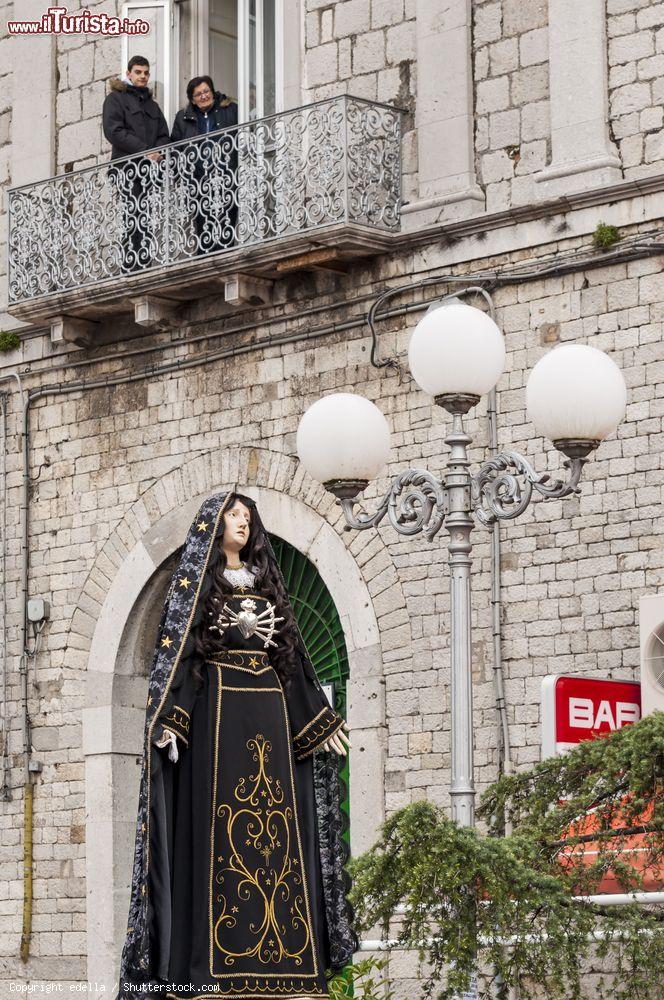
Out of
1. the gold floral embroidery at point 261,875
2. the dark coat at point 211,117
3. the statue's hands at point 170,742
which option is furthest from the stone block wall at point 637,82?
the statue's hands at point 170,742

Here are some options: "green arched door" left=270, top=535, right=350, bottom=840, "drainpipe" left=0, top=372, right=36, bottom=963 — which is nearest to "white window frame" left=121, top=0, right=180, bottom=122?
"drainpipe" left=0, top=372, right=36, bottom=963

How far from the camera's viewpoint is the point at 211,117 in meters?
13.8

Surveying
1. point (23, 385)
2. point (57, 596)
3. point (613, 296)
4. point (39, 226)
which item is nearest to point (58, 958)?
point (57, 596)

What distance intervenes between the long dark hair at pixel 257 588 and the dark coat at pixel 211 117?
614 centimetres

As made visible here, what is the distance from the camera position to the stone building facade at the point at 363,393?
11570 mm

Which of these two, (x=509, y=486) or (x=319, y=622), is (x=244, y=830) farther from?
(x=319, y=622)

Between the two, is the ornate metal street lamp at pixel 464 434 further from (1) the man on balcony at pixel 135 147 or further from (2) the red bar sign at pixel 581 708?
(1) the man on balcony at pixel 135 147

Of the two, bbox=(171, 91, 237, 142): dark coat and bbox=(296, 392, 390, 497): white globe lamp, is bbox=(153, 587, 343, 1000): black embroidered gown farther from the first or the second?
bbox=(171, 91, 237, 142): dark coat

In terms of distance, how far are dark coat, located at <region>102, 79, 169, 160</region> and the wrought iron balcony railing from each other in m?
0.16

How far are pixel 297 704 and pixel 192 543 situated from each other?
2.50ft

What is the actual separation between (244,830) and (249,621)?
0.81 metres

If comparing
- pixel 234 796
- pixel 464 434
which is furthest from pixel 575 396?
pixel 234 796

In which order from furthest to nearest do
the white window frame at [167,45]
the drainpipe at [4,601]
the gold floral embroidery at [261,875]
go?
the drainpipe at [4,601] < the white window frame at [167,45] < the gold floral embroidery at [261,875]

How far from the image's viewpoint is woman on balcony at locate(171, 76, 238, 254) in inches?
523
